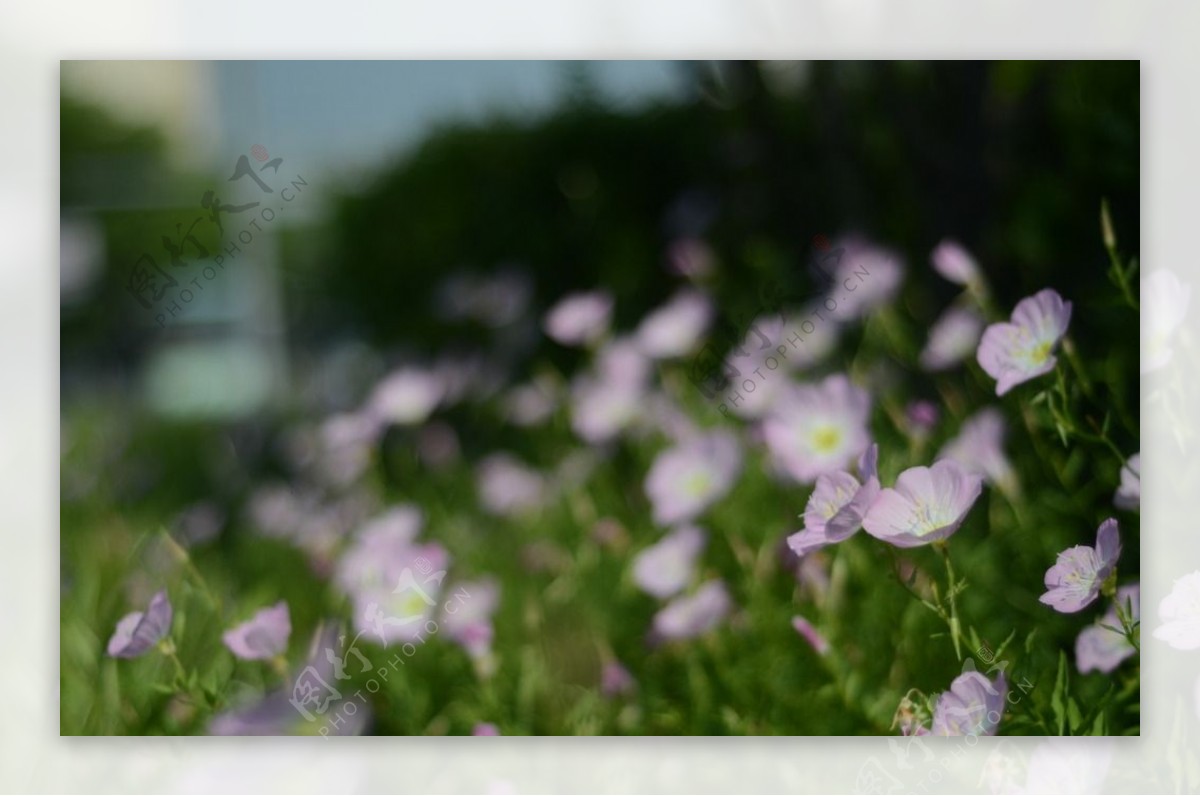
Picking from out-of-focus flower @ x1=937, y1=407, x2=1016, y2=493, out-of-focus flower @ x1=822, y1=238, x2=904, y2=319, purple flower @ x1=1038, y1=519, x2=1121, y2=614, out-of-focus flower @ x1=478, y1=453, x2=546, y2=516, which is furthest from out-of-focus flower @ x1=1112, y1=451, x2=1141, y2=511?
out-of-focus flower @ x1=478, y1=453, x2=546, y2=516

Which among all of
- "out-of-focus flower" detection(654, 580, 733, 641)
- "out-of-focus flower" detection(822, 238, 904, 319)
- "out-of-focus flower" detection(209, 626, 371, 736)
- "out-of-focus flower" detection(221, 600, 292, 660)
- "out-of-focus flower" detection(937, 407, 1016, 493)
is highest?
"out-of-focus flower" detection(822, 238, 904, 319)

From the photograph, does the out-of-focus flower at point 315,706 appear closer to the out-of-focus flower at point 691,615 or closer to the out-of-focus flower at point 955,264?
the out-of-focus flower at point 691,615

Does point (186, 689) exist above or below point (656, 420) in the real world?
below

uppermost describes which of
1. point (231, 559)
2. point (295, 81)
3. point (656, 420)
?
point (295, 81)

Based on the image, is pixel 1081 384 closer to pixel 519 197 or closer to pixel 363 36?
pixel 519 197

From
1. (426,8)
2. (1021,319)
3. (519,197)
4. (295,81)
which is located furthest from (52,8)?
(1021,319)

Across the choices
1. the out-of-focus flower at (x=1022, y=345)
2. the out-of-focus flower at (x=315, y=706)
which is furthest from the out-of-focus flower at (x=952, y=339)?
the out-of-focus flower at (x=315, y=706)

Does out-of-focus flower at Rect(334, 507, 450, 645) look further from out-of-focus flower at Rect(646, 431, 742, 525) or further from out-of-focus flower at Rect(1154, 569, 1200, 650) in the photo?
out-of-focus flower at Rect(1154, 569, 1200, 650)
